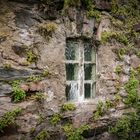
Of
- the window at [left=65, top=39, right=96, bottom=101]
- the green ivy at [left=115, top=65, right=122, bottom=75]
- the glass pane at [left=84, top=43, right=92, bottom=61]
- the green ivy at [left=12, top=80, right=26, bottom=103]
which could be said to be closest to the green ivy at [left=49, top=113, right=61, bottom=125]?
the window at [left=65, top=39, right=96, bottom=101]

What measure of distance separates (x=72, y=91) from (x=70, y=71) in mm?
360

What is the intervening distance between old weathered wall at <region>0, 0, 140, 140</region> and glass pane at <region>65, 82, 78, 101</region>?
0.65 feet

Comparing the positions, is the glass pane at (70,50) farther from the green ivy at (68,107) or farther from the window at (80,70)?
the green ivy at (68,107)

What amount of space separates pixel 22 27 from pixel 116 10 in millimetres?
2092

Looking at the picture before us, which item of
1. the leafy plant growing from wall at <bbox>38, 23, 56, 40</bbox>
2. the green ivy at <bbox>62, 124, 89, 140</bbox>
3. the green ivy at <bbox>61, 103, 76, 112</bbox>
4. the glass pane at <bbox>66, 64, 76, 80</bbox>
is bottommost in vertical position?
the green ivy at <bbox>62, 124, 89, 140</bbox>

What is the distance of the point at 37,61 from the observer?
5043 millimetres

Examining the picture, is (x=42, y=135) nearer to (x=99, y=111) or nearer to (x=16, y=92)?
(x=16, y=92)

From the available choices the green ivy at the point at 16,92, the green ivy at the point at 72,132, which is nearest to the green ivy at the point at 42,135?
the green ivy at the point at 72,132

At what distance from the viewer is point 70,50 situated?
5.60 meters

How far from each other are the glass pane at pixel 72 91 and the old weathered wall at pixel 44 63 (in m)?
0.20

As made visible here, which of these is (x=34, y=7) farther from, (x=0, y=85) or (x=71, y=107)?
(x=71, y=107)

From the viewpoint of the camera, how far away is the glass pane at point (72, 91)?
18.3 ft

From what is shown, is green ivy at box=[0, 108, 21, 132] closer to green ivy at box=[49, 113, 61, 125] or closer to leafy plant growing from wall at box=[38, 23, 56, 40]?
green ivy at box=[49, 113, 61, 125]

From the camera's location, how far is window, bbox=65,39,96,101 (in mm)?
5594
